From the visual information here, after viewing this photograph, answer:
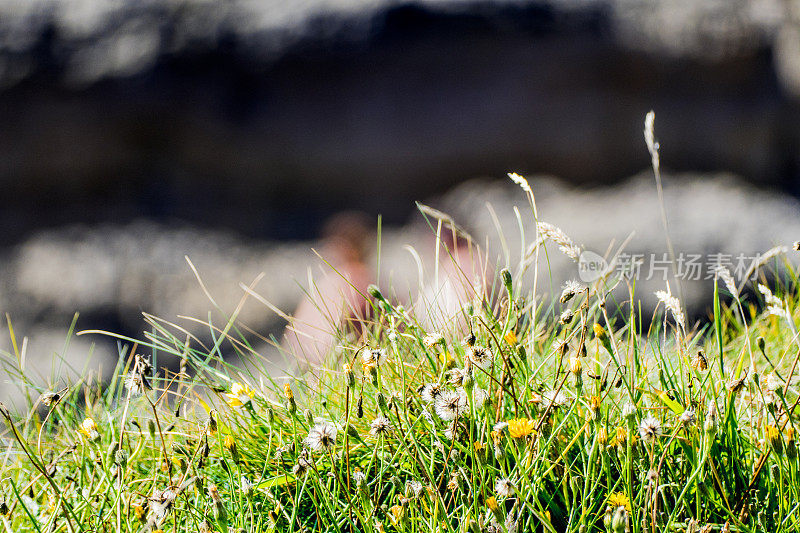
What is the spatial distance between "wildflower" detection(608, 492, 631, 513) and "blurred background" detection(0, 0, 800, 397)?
601 cm

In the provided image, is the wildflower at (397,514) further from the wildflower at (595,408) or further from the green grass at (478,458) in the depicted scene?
the wildflower at (595,408)

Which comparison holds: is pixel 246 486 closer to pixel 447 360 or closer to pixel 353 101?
pixel 447 360

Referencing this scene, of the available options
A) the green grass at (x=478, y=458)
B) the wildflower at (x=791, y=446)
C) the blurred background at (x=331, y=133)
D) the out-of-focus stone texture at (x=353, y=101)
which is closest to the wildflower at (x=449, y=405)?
the green grass at (x=478, y=458)

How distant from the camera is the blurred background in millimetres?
7500

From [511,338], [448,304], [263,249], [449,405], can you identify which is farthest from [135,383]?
[263,249]

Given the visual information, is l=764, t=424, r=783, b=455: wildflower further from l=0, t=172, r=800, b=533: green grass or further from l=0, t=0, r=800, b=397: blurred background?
l=0, t=0, r=800, b=397: blurred background

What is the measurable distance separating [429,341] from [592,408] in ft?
0.84

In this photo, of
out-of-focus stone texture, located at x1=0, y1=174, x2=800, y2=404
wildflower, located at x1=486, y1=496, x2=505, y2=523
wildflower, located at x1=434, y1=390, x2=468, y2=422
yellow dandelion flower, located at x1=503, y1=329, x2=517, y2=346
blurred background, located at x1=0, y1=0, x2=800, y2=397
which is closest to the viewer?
wildflower, located at x1=486, y1=496, x2=505, y2=523

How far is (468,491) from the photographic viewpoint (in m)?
1.02

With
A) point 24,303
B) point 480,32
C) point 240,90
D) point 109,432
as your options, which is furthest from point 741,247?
point 24,303

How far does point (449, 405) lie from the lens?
3.19 feet

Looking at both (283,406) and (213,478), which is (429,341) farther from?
(213,478)

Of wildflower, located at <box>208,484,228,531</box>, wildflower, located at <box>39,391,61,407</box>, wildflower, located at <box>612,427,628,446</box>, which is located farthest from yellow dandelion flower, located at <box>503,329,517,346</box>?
wildflower, located at <box>39,391,61,407</box>

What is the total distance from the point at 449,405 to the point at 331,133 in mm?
7640
